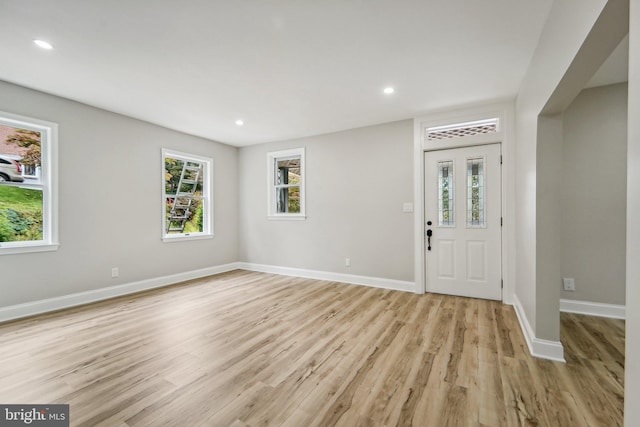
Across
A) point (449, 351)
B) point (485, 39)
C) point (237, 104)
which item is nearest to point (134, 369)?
point (449, 351)

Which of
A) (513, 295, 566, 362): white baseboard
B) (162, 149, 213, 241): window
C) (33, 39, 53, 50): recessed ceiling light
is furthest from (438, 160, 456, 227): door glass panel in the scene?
(33, 39, 53, 50): recessed ceiling light

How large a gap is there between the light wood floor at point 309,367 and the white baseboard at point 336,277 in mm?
734

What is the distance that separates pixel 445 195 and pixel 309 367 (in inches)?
121

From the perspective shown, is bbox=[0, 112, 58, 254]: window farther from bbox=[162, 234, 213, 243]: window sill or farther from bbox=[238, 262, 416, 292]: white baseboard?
bbox=[238, 262, 416, 292]: white baseboard

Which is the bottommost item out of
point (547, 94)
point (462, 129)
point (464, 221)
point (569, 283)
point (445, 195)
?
point (569, 283)

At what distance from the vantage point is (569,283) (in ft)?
10.7

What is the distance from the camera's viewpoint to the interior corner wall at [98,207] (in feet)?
10.5

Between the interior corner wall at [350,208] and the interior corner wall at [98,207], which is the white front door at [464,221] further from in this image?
the interior corner wall at [98,207]

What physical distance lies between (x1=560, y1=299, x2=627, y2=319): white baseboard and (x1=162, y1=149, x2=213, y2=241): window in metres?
5.61

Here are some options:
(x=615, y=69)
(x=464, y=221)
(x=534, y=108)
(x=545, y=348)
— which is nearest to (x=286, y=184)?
(x=464, y=221)

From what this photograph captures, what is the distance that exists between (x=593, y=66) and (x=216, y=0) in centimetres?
241

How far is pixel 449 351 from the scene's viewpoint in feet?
7.70

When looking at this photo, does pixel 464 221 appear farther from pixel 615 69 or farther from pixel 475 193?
pixel 615 69

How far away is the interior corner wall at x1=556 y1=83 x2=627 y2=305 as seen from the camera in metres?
3.06
